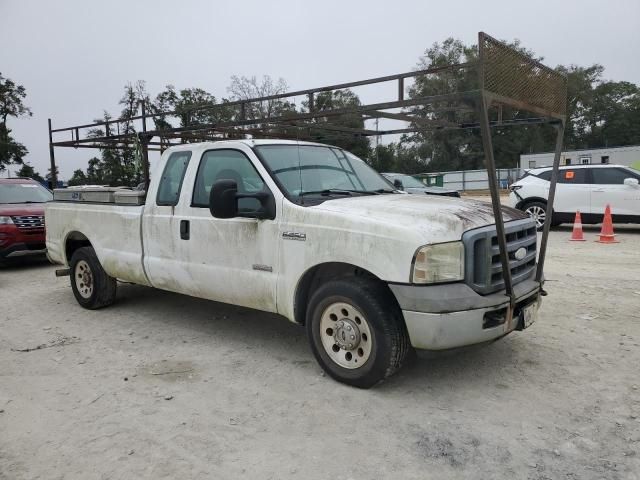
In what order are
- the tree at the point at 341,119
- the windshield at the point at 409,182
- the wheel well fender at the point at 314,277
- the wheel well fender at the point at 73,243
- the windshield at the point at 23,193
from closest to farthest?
1. the wheel well fender at the point at 314,277
2. the tree at the point at 341,119
3. the wheel well fender at the point at 73,243
4. the windshield at the point at 23,193
5. the windshield at the point at 409,182

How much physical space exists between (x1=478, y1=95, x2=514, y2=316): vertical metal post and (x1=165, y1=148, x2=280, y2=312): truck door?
5.34 feet

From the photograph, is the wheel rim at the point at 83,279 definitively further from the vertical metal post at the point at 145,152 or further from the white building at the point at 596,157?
the white building at the point at 596,157

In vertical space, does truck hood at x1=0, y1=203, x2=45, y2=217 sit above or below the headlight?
above

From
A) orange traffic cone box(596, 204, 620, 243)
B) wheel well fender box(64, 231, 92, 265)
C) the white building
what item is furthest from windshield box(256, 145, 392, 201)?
the white building

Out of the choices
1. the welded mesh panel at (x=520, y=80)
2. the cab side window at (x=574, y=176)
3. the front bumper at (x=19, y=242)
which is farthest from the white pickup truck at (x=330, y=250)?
the cab side window at (x=574, y=176)

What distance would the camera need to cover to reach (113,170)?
10.6 meters

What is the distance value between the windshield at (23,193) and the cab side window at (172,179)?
640 cm

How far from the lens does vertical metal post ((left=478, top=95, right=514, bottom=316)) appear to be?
314 centimetres

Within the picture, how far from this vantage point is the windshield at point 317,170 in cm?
420

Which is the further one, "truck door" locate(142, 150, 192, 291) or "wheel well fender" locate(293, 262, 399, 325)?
"truck door" locate(142, 150, 192, 291)

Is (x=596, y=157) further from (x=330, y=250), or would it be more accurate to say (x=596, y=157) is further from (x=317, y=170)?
(x=330, y=250)

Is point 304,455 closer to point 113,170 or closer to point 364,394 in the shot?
point 364,394

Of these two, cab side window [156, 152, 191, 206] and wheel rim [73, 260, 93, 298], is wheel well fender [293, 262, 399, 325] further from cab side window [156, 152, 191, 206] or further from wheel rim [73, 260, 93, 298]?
wheel rim [73, 260, 93, 298]

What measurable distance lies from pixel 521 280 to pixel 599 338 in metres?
1.34
